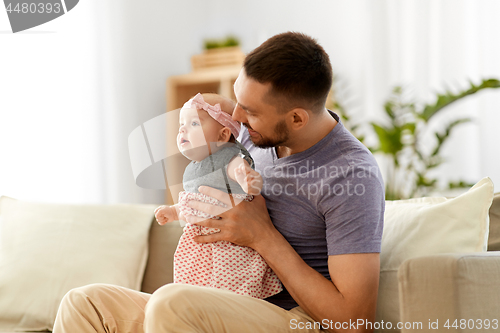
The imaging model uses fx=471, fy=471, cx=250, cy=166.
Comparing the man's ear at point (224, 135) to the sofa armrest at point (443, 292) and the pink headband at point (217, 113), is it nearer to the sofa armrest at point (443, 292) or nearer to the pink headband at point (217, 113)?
the pink headband at point (217, 113)

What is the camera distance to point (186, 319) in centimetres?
90

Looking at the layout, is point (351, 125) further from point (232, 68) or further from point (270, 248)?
point (270, 248)

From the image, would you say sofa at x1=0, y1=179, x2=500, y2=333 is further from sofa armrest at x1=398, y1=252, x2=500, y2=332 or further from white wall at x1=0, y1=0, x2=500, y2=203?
white wall at x1=0, y1=0, x2=500, y2=203

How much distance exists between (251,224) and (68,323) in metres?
0.46

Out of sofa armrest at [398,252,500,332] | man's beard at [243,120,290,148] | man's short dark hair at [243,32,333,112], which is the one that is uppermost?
man's short dark hair at [243,32,333,112]

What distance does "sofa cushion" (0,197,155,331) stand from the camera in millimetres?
1376

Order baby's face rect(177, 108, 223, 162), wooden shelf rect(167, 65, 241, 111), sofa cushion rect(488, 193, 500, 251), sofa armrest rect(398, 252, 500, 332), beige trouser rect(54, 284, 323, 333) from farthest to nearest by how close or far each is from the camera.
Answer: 1. wooden shelf rect(167, 65, 241, 111)
2. sofa cushion rect(488, 193, 500, 251)
3. baby's face rect(177, 108, 223, 162)
4. beige trouser rect(54, 284, 323, 333)
5. sofa armrest rect(398, 252, 500, 332)

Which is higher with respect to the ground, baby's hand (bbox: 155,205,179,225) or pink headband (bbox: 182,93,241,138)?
pink headband (bbox: 182,93,241,138)

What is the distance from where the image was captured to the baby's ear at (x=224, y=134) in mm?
1159

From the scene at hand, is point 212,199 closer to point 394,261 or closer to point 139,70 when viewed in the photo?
point 394,261

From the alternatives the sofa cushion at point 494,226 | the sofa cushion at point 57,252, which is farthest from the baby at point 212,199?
the sofa cushion at point 494,226

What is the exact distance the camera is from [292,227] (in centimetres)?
116

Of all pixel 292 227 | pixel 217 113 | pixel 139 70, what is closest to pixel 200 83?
pixel 139 70

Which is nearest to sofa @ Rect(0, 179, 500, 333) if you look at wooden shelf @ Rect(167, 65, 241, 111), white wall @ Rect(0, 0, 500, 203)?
white wall @ Rect(0, 0, 500, 203)
